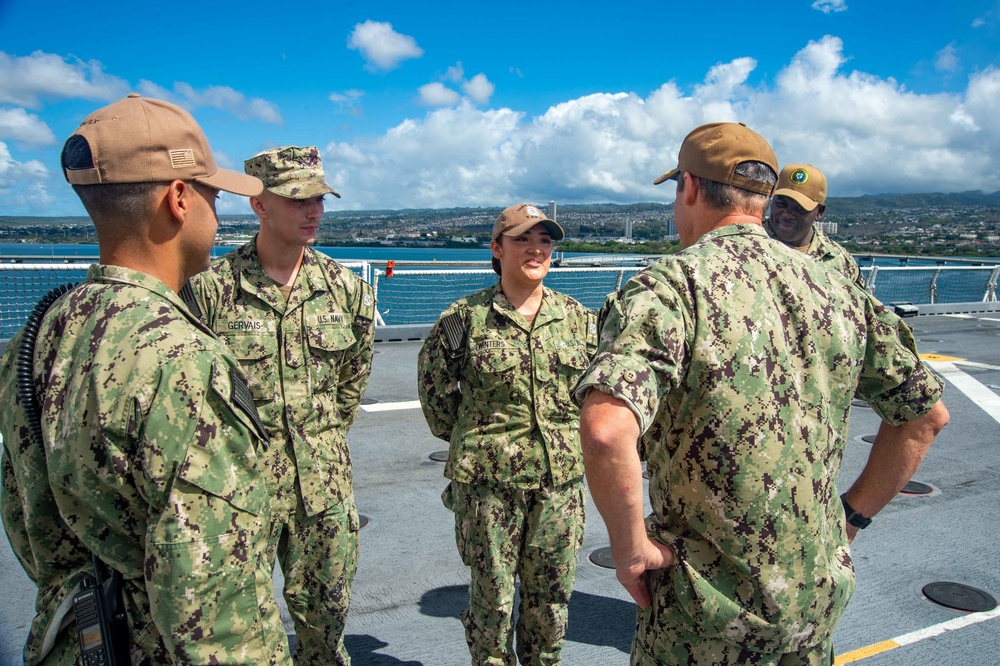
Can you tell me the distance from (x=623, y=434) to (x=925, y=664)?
2782 millimetres

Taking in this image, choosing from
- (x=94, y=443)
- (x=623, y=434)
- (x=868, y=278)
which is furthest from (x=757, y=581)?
(x=868, y=278)

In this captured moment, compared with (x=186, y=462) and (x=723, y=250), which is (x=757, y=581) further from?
(x=186, y=462)

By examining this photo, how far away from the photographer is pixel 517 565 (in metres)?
3.24

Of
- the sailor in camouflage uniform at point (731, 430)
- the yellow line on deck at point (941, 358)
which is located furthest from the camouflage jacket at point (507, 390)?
the yellow line on deck at point (941, 358)

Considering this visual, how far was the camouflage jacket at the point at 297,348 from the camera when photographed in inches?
118

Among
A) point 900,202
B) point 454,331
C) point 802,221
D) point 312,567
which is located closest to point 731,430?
point 454,331

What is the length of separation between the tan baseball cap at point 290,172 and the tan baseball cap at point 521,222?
0.79 meters

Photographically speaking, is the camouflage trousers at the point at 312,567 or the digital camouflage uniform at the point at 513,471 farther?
the digital camouflage uniform at the point at 513,471

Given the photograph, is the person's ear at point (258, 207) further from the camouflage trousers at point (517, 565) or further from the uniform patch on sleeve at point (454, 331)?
the camouflage trousers at point (517, 565)

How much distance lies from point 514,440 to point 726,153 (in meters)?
1.63

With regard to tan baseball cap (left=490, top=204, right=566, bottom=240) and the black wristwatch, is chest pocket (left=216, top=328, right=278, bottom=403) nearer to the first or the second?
tan baseball cap (left=490, top=204, right=566, bottom=240)

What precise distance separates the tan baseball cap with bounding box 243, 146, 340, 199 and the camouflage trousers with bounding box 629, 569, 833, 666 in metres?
2.12

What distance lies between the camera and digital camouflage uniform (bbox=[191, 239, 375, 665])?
297cm

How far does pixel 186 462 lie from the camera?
146 cm
